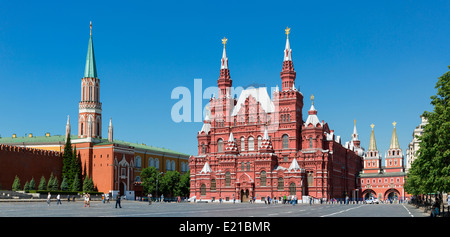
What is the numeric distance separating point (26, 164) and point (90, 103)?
22.5 meters

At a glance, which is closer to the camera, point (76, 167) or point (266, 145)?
point (266, 145)

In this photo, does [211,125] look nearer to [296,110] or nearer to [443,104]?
[296,110]

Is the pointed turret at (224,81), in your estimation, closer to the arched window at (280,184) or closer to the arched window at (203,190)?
the arched window at (203,190)

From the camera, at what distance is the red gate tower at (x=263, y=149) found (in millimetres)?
91812

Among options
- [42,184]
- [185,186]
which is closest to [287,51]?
[185,186]

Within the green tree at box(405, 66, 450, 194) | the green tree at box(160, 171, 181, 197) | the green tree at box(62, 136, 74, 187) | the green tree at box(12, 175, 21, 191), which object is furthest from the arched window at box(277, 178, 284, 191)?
the green tree at box(405, 66, 450, 194)

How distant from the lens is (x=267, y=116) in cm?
9775

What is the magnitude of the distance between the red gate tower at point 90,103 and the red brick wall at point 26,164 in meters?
9.59

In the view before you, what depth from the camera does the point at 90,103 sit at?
4422 inches

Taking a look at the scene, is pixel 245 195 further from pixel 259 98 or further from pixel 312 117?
pixel 312 117

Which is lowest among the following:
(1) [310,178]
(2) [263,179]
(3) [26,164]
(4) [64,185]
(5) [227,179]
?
(4) [64,185]

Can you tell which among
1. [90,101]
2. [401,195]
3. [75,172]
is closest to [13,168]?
[75,172]
